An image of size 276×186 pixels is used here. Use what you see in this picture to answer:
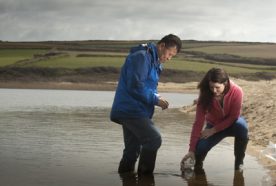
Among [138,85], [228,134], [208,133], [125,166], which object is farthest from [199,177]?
[138,85]

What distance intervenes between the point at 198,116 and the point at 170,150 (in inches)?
90.2

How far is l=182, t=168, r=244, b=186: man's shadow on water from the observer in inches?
261

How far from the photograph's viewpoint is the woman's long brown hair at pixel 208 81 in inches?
262

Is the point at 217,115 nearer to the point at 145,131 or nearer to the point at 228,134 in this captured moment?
the point at 228,134

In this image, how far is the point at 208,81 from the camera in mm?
6812

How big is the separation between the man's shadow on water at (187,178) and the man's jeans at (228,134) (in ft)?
1.04

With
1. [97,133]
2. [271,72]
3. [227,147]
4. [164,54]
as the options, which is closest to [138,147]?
[164,54]

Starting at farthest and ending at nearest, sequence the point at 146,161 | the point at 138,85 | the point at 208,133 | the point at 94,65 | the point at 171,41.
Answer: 1. the point at 94,65
2. the point at 208,133
3. the point at 146,161
4. the point at 171,41
5. the point at 138,85

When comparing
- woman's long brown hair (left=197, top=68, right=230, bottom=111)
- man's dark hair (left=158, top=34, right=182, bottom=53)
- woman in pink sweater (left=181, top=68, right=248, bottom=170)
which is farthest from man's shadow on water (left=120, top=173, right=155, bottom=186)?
man's dark hair (left=158, top=34, right=182, bottom=53)

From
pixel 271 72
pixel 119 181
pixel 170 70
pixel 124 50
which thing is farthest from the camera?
pixel 124 50

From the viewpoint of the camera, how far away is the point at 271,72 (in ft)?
210

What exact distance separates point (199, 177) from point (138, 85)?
1.44 m

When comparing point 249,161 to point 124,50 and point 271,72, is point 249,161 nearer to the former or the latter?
point 271,72

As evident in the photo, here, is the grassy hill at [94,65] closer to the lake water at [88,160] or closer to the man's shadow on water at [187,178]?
the lake water at [88,160]
